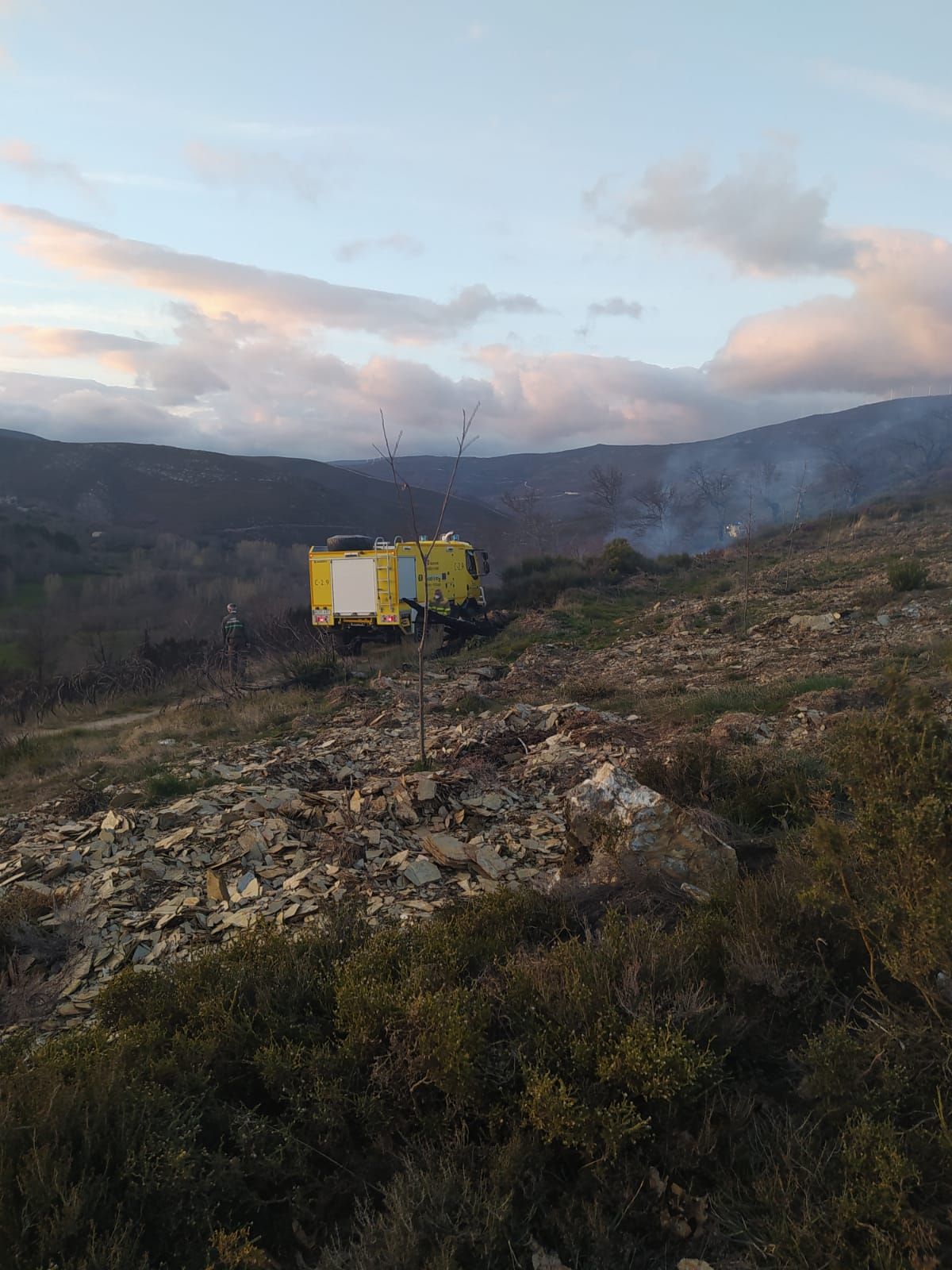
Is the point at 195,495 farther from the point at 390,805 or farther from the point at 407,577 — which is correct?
the point at 390,805

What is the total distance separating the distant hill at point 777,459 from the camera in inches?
Answer: 3307

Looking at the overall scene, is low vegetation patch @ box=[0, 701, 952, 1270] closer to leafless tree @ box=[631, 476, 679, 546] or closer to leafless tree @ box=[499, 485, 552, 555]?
leafless tree @ box=[499, 485, 552, 555]

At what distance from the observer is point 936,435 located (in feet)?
322

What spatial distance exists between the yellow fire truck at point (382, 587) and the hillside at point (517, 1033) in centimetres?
1407

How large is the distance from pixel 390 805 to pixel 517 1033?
11.5 ft

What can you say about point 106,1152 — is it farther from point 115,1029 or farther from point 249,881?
point 249,881

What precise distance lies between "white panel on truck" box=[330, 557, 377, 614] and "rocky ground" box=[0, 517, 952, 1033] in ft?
21.8

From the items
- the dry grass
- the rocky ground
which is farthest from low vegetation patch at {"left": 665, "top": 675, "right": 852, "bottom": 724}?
the dry grass

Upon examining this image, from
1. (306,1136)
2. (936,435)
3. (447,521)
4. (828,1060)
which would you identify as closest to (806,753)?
(828,1060)

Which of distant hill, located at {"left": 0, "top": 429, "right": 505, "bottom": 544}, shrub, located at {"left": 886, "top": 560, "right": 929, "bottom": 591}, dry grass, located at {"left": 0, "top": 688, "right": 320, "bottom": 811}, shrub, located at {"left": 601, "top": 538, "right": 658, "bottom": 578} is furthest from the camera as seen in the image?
distant hill, located at {"left": 0, "top": 429, "right": 505, "bottom": 544}

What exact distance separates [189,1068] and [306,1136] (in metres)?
0.58

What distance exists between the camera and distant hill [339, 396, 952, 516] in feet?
276

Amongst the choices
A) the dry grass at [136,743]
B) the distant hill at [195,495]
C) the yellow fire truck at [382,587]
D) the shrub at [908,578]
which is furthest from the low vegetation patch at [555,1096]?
the distant hill at [195,495]

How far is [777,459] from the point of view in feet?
311
